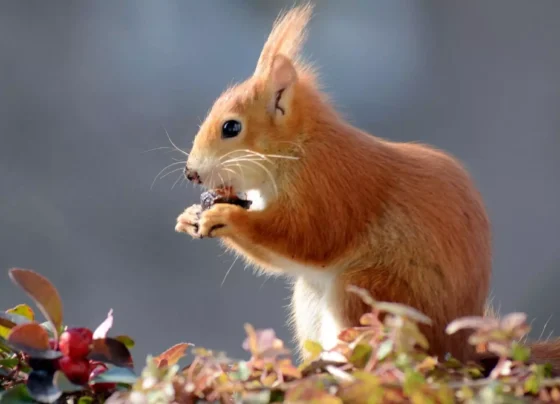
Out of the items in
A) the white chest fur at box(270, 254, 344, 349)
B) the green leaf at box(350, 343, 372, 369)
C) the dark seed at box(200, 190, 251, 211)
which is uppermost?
the dark seed at box(200, 190, 251, 211)

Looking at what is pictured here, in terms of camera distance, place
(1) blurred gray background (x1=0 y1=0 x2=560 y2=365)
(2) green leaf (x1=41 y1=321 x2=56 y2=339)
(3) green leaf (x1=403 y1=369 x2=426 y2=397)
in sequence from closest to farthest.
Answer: (3) green leaf (x1=403 y1=369 x2=426 y2=397)
(2) green leaf (x1=41 y1=321 x2=56 y2=339)
(1) blurred gray background (x1=0 y1=0 x2=560 y2=365)

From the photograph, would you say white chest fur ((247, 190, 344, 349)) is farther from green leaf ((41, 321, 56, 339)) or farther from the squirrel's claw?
green leaf ((41, 321, 56, 339))

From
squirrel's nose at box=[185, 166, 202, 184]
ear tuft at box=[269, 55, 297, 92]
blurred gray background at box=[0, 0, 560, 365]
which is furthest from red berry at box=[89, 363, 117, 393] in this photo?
blurred gray background at box=[0, 0, 560, 365]

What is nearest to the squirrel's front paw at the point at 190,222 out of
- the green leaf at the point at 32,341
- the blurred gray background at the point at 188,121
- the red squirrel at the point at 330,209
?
the red squirrel at the point at 330,209

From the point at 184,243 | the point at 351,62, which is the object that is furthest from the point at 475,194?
the point at 184,243

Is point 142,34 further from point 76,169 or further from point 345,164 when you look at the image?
point 345,164

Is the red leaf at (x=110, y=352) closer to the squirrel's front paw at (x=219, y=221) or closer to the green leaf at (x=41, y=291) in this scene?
the green leaf at (x=41, y=291)

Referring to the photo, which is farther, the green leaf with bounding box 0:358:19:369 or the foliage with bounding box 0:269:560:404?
the green leaf with bounding box 0:358:19:369

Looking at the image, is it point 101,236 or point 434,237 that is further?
point 101,236

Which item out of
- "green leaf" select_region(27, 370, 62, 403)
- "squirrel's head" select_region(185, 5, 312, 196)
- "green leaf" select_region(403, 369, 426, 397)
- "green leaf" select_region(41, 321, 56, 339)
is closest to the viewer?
"green leaf" select_region(403, 369, 426, 397)
